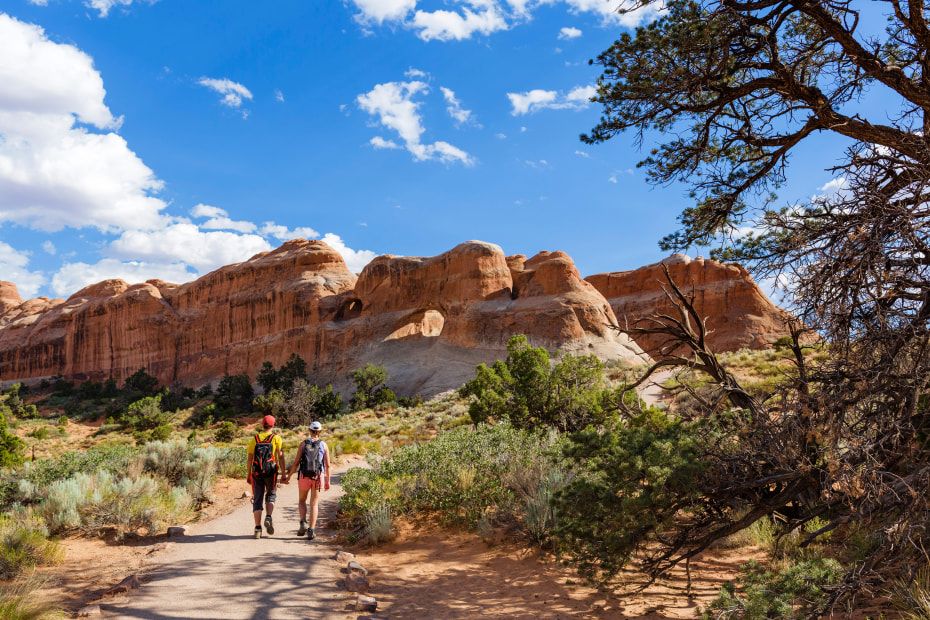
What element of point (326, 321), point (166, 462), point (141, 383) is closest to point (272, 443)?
point (166, 462)

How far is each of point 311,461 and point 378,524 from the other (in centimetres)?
136

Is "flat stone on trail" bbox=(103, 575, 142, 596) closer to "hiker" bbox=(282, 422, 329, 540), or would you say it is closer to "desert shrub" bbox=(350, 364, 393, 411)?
"hiker" bbox=(282, 422, 329, 540)

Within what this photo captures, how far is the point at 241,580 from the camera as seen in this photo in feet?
18.6

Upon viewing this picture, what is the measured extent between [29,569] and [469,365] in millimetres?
30019

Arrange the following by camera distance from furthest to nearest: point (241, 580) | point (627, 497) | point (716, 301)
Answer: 1. point (716, 301)
2. point (241, 580)
3. point (627, 497)

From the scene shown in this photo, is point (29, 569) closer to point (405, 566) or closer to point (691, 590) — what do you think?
point (405, 566)

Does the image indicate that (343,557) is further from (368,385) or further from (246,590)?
(368,385)

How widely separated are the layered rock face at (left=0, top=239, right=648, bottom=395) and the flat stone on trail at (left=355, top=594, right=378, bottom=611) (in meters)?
28.9

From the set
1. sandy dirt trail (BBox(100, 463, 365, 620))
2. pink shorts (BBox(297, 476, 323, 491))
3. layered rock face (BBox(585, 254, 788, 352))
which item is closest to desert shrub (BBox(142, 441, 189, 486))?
sandy dirt trail (BBox(100, 463, 365, 620))

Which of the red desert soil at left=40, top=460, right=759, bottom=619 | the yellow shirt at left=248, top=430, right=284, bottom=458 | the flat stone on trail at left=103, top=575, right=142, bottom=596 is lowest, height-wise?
the red desert soil at left=40, top=460, right=759, bottom=619

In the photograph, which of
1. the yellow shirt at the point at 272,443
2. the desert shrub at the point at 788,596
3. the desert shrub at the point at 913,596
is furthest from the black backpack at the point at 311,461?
the desert shrub at the point at 913,596

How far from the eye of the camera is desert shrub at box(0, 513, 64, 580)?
627cm

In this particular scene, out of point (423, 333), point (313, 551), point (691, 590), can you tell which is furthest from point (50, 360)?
point (691, 590)

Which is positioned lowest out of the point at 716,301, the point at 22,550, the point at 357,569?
the point at 357,569
